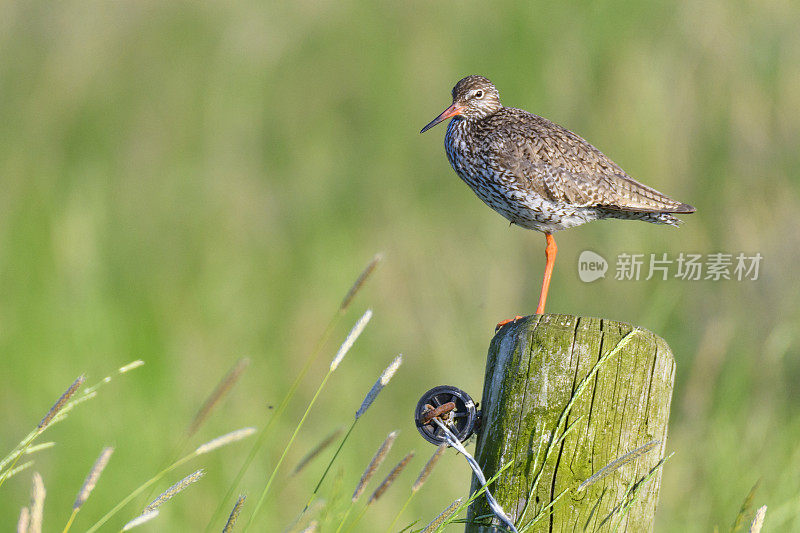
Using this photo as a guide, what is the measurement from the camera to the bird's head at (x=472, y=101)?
174 inches

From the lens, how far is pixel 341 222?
803 centimetres

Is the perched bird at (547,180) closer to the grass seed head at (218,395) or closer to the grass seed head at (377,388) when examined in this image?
the grass seed head at (377,388)

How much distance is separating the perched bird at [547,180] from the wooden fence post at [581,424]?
1318 mm

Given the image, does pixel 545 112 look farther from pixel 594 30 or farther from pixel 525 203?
pixel 525 203

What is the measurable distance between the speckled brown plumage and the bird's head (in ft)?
0.71

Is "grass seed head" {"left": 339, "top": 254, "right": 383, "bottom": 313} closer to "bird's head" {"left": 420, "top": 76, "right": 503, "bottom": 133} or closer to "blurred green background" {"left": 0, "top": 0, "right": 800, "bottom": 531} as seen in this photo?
"bird's head" {"left": 420, "top": 76, "right": 503, "bottom": 133}

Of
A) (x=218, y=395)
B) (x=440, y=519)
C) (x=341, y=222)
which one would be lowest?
(x=440, y=519)

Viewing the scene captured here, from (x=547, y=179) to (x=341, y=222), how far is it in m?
4.26

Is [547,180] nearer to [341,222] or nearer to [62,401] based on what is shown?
[62,401]

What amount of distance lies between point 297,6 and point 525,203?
6272 millimetres

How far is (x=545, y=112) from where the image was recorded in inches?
319

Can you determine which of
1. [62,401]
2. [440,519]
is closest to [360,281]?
[440,519]

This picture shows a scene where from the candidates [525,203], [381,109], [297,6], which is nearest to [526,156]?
[525,203]

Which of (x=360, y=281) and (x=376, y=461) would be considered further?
(x=360, y=281)
